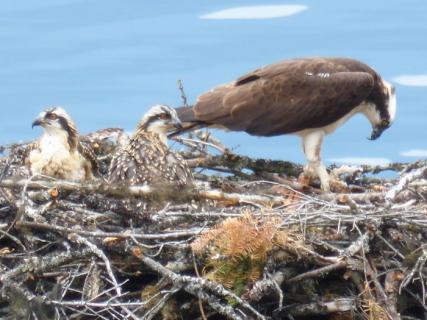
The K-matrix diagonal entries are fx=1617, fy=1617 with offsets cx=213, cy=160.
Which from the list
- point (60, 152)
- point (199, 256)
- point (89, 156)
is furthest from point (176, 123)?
point (199, 256)

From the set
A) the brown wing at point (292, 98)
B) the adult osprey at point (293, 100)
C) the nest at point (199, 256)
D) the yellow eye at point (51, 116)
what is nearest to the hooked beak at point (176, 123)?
the adult osprey at point (293, 100)

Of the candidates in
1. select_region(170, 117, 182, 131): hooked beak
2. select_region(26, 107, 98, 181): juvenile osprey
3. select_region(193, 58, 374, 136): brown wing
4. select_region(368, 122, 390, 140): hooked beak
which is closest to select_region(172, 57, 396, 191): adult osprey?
select_region(193, 58, 374, 136): brown wing

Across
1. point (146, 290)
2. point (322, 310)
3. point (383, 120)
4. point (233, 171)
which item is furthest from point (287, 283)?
point (383, 120)

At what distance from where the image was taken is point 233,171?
10.9m

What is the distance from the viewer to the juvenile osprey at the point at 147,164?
31.5ft

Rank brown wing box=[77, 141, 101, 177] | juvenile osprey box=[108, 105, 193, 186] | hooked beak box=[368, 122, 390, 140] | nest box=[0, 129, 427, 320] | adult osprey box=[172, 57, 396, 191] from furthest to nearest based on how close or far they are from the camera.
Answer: hooked beak box=[368, 122, 390, 140] → adult osprey box=[172, 57, 396, 191] → brown wing box=[77, 141, 101, 177] → juvenile osprey box=[108, 105, 193, 186] → nest box=[0, 129, 427, 320]

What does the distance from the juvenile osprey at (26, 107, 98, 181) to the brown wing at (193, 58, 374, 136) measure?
3.61 feet

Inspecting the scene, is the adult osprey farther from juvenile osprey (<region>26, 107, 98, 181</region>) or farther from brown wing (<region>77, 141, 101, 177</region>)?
juvenile osprey (<region>26, 107, 98, 181</region>)

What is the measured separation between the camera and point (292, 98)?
36.9ft

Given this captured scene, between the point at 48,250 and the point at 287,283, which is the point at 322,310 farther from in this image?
A: the point at 48,250

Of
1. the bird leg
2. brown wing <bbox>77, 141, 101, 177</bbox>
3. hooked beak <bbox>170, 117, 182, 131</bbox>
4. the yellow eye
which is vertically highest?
the yellow eye

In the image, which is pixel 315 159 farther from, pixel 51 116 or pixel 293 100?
pixel 51 116

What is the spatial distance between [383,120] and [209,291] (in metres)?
3.32

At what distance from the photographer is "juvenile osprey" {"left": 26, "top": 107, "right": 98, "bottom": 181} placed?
10.1 meters
